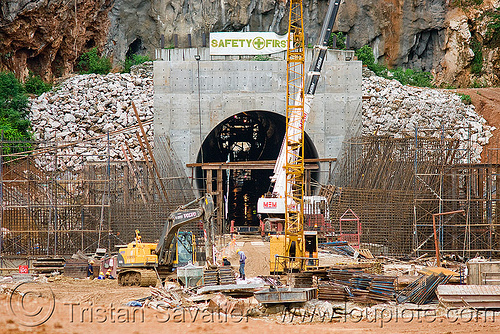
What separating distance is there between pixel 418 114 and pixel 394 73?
13469mm

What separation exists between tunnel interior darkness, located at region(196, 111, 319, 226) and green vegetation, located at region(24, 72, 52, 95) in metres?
12.4

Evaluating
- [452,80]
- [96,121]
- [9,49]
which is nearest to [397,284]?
[96,121]

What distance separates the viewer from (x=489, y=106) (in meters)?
49.8

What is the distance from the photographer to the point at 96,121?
44.6 m

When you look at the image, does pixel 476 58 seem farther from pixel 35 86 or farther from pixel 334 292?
pixel 334 292

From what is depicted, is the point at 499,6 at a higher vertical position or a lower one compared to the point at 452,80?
higher

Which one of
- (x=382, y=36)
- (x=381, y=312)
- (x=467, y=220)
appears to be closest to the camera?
(x=381, y=312)

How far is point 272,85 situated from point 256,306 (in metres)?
20.9

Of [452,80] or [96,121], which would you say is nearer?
[96,121]

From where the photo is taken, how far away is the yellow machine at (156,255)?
25609 mm

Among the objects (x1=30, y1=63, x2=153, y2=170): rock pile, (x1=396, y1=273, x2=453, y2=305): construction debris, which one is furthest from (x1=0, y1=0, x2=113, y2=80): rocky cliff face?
(x1=396, y1=273, x2=453, y2=305): construction debris

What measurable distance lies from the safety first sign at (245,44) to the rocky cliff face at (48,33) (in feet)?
60.7

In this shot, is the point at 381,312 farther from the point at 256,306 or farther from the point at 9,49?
the point at 9,49

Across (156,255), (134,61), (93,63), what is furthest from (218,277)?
(134,61)
